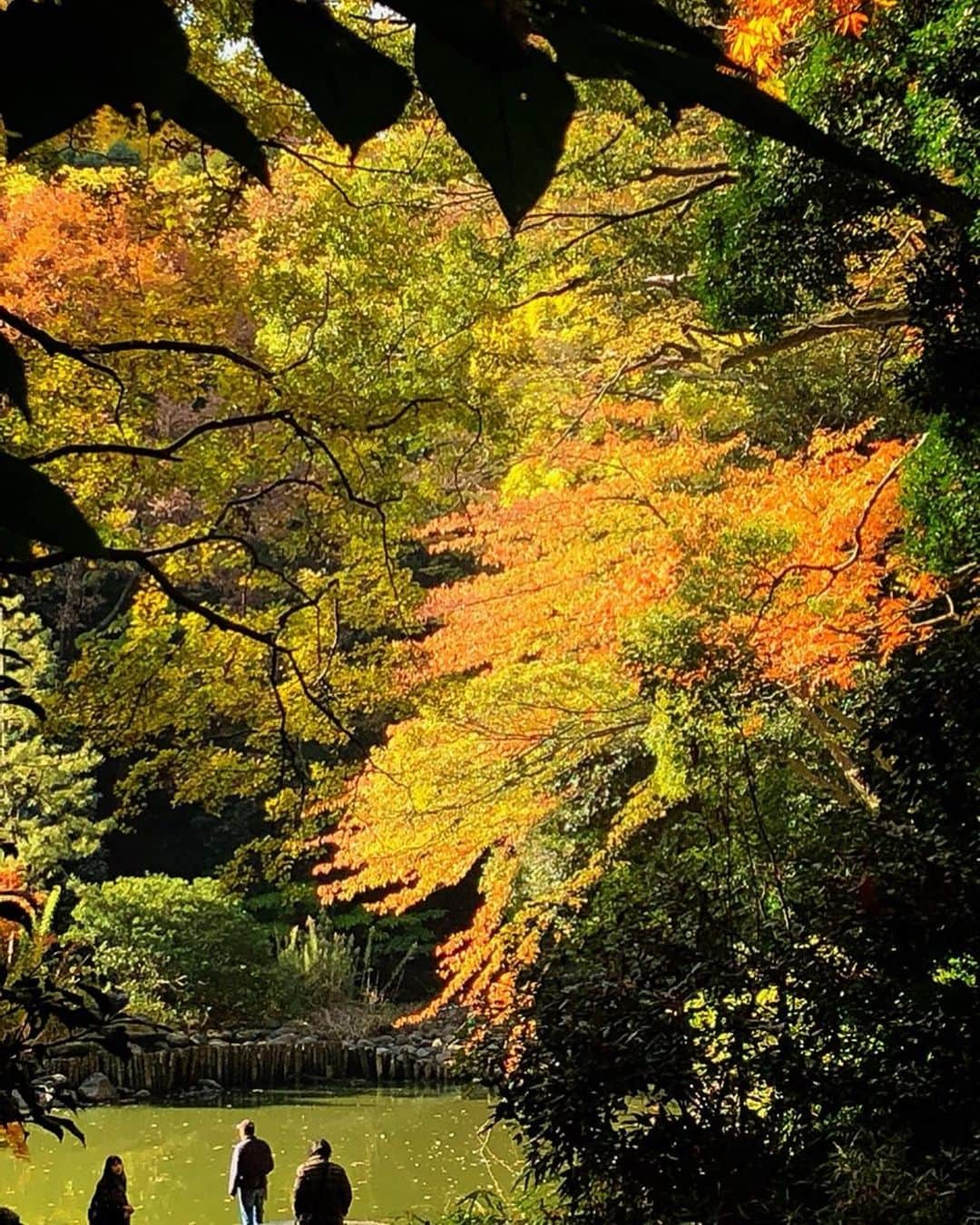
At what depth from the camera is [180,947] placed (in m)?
10.4

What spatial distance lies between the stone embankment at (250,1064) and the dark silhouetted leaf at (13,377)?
924 cm

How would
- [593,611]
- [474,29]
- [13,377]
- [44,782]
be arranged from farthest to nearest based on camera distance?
1. [44,782]
2. [593,611]
3. [13,377]
4. [474,29]

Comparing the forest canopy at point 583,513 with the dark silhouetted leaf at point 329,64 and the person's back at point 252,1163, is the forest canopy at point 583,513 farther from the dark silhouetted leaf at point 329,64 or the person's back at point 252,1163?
the person's back at point 252,1163

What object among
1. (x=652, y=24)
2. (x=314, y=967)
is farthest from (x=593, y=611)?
(x=314, y=967)

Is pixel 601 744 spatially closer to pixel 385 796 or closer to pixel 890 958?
pixel 385 796

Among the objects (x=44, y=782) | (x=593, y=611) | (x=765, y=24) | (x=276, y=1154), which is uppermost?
(x=44, y=782)

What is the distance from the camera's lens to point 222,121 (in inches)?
11.8

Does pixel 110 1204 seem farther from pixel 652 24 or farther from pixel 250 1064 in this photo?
pixel 250 1064

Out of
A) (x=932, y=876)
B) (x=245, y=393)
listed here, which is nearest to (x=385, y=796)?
(x=245, y=393)

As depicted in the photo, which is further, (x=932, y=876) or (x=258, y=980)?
(x=258, y=980)

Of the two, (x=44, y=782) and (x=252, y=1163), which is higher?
(x=44, y=782)

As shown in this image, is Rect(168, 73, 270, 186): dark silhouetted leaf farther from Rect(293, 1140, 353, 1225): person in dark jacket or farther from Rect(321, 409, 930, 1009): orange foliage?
Rect(293, 1140, 353, 1225): person in dark jacket

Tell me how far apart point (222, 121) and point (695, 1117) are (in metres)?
3.17

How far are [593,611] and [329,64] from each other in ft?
16.7
